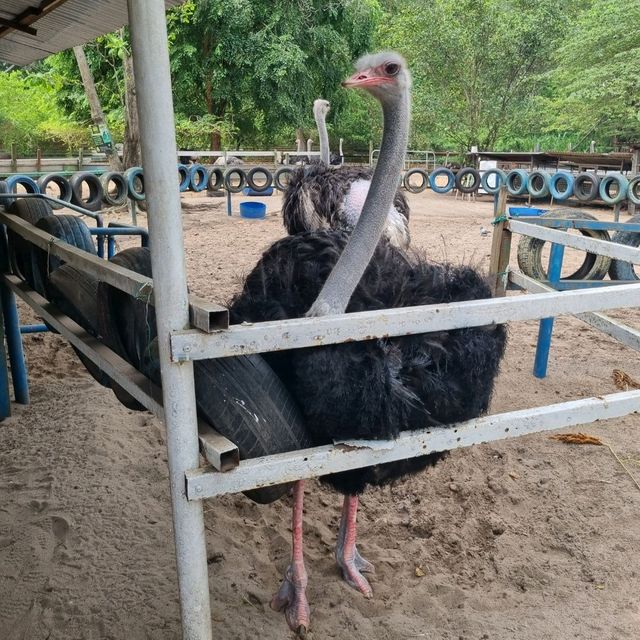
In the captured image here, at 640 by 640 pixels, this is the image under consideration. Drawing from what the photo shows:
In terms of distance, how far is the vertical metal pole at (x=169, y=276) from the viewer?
1097 mm

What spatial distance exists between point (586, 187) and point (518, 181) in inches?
43.6

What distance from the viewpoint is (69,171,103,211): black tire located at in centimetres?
795

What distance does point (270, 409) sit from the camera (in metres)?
1.39

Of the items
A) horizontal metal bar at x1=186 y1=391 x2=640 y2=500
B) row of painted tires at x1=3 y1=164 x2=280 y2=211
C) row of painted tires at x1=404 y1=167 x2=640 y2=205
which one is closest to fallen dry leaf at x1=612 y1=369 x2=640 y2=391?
horizontal metal bar at x1=186 y1=391 x2=640 y2=500

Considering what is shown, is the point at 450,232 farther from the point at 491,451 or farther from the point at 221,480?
the point at 221,480

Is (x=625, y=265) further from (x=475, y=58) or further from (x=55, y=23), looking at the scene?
(x=475, y=58)

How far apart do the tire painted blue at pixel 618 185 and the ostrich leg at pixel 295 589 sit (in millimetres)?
9263

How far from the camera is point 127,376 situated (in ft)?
5.27

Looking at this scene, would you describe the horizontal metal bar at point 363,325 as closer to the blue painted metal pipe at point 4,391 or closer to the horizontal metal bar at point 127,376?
the horizontal metal bar at point 127,376

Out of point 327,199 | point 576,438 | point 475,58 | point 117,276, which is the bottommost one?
point 576,438

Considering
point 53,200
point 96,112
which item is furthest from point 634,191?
point 53,200

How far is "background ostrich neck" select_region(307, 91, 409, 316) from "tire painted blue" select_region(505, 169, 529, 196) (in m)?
10.3

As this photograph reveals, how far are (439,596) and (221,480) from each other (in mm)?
1034

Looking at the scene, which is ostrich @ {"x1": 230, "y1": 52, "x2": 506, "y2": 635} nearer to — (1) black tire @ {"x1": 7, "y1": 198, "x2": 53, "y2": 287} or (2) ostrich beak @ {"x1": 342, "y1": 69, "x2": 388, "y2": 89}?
(2) ostrich beak @ {"x1": 342, "y1": 69, "x2": 388, "y2": 89}
